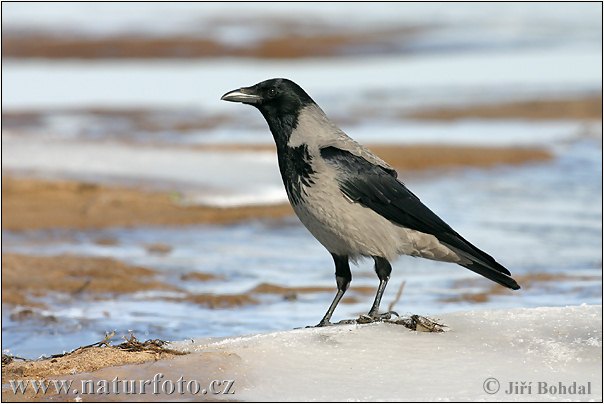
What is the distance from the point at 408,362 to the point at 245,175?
8.91 metres

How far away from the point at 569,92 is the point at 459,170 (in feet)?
25.1

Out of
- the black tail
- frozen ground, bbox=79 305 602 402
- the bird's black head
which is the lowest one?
frozen ground, bbox=79 305 602 402

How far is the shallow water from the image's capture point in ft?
27.7

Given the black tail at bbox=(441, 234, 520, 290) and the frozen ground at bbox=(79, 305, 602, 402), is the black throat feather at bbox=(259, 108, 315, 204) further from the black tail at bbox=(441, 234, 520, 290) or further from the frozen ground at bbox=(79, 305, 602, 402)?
the black tail at bbox=(441, 234, 520, 290)

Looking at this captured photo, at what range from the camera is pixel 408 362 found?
5879mm

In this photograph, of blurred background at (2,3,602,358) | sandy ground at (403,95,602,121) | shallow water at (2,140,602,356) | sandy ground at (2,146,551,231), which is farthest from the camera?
sandy ground at (403,95,602,121)

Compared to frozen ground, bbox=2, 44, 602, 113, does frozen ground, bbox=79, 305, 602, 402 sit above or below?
→ below

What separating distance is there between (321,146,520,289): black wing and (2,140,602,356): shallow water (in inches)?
65.6

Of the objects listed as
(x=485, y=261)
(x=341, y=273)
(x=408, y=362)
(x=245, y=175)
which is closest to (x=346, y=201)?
(x=341, y=273)

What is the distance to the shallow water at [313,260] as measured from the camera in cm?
845

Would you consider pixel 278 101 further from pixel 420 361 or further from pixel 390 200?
pixel 420 361

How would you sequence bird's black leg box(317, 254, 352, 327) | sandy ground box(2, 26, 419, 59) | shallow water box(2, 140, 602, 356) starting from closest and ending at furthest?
1. bird's black leg box(317, 254, 352, 327)
2. shallow water box(2, 140, 602, 356)
3. sandy ground box(2, 26, 419, 59)

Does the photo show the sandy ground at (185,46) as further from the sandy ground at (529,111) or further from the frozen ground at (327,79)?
the sandy ground at (529,111)

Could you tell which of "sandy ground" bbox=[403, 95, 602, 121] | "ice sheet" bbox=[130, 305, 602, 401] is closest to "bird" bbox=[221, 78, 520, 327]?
"ice sheet" bbox=[130, 305, 602, 401]
